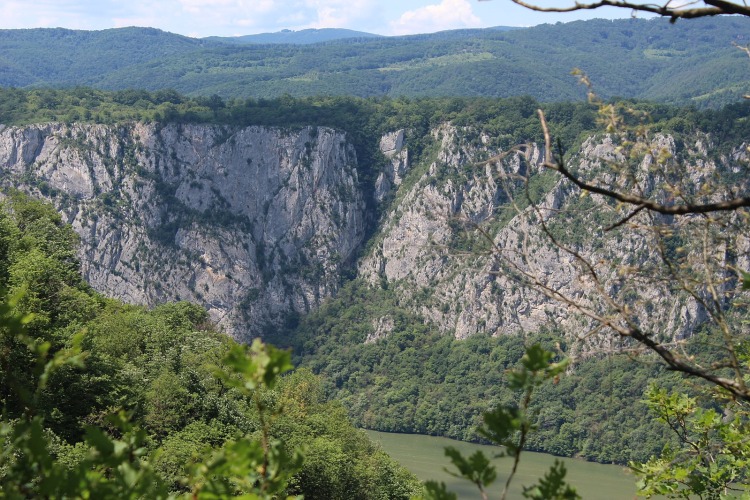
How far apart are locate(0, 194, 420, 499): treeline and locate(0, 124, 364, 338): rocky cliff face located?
3020 inches

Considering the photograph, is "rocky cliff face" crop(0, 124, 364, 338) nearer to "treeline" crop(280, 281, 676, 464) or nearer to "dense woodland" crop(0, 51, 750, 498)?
"dense woodland" crop(0, 51, 750, 498)

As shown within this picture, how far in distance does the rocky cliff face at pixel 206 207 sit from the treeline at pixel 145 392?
76.7 metres

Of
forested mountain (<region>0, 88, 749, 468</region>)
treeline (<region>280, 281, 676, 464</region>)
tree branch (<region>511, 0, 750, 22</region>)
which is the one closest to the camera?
tree branch (<region>511, 0, 750, 22</region>)

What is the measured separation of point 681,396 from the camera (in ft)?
27.9

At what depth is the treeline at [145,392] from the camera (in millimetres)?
20984

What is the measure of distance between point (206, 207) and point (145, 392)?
349 feet

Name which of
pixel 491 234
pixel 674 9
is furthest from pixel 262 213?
pixel 674 9

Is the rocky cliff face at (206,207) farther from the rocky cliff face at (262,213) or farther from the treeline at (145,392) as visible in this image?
the treeline at (145,392)

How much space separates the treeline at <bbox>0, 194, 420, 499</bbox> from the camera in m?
21.0

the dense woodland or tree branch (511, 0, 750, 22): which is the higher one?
tree branch (511, 0, 750, 22)

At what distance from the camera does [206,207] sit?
134125 millimetres

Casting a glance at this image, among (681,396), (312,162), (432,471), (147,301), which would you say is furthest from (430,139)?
(681,396)

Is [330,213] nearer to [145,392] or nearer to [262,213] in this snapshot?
[262,213]

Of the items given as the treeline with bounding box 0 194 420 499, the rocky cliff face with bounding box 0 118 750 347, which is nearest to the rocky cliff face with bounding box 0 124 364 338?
the rocky cliff face with bounding box 0 118 750 347
